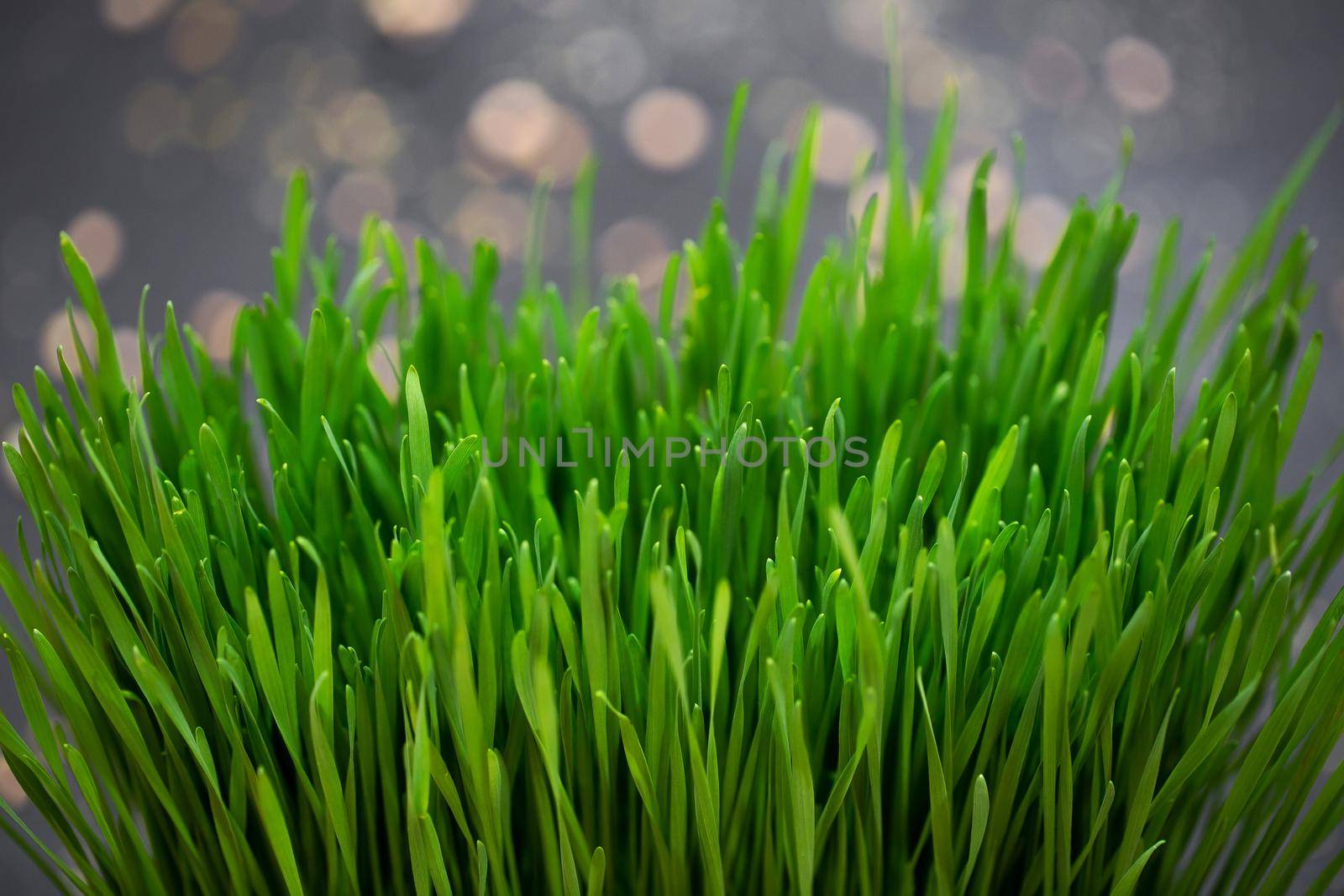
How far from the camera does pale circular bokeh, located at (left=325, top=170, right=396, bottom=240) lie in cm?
74

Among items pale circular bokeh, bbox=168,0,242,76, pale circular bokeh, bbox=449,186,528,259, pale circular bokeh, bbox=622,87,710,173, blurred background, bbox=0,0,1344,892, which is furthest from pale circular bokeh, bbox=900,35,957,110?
pale circular bokeh, bbox=168,0,242,76

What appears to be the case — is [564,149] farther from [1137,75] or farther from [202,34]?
[1137,75]

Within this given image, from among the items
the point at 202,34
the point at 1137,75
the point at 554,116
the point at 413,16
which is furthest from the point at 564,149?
the point at 1137,75

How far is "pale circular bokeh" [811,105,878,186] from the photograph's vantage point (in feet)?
2.46

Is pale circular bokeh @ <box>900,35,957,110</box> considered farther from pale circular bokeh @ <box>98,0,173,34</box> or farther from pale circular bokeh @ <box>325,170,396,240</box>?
pale circular bokeh @ <box>98,0,173,34</box>

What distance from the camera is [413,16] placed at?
28.0 inches

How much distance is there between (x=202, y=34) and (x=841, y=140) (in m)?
0.41

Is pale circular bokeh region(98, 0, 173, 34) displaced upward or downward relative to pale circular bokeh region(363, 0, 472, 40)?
downward

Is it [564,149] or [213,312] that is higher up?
[564,149]

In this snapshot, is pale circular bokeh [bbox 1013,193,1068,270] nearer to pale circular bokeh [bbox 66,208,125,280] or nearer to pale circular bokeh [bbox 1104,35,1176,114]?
pale circular bokeh [bbox 1104,35,1176,114]

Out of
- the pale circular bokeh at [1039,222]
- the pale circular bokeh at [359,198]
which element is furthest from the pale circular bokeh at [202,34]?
the pale circular bokeh at [1039,222]

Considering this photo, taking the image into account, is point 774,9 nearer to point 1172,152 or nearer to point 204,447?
point 1172,152

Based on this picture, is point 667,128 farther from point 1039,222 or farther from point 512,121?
point 1039,222

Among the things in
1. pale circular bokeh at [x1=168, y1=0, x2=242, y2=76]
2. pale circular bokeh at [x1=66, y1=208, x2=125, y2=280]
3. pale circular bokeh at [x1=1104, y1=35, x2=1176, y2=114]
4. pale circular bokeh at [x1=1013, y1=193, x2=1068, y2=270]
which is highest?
pale circular bokeh at [x1=1104, y1=35, x2=1176, y2=114]
